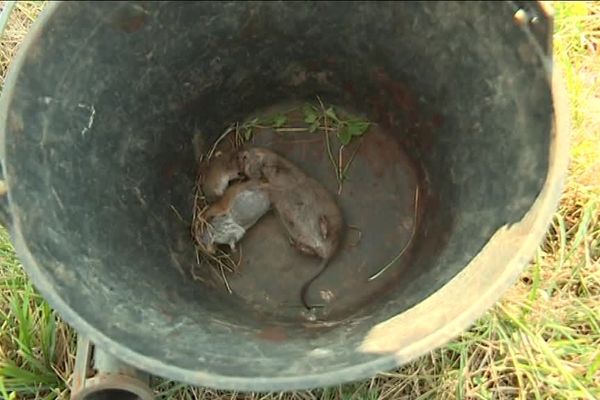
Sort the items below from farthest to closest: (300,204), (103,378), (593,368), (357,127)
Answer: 1. (357,127)
2. (300,204)
3. (593,368)
4. (103,378)

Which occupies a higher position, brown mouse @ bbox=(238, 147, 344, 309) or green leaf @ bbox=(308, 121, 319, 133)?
green leaf @ bbox=(308, 121, 319, 133)

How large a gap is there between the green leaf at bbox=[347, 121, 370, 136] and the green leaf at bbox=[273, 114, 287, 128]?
0.15 meters

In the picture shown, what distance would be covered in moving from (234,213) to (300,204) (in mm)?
139

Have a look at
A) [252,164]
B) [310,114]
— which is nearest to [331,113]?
[310,114]

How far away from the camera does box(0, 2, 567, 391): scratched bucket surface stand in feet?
3.62

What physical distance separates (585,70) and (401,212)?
22.2 inches

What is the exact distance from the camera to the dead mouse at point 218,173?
1604 mm

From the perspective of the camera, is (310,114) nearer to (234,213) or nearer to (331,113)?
(331,113)

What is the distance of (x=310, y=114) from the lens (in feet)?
5.45

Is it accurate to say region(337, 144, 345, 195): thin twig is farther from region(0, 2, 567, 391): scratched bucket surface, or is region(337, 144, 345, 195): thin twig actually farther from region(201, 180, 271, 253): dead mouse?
region(201, 180, 271, 253): dead mouse

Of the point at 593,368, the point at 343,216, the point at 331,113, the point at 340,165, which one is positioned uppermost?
the point at 331,113

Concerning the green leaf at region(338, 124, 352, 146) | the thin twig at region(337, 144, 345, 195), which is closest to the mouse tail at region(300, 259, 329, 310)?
the thin twig at region(337, 144, 345, 195)

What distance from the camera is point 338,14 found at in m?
1.43

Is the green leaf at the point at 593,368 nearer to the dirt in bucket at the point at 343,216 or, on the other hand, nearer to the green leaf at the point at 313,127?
the dirt in bucket at the point at 343,216
